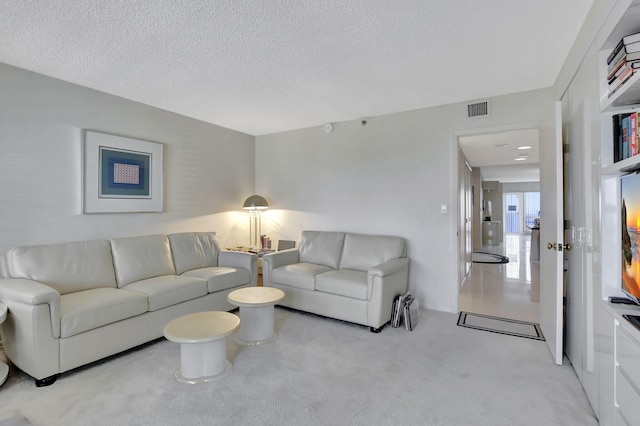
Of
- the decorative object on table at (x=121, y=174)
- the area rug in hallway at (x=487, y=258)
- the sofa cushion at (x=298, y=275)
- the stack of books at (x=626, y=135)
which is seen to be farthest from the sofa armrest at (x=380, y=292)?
the area rug in hallway at (x=487, y=258)

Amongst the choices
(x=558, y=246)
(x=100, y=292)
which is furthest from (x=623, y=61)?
(x=100, y=292)

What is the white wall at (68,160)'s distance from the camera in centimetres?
272

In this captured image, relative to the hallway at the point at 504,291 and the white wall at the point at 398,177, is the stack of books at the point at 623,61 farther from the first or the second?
the hallway at the point at 504,291

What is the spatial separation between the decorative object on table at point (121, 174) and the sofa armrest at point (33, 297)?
1.09 m

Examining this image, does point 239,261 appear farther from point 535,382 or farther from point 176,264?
point 535,382

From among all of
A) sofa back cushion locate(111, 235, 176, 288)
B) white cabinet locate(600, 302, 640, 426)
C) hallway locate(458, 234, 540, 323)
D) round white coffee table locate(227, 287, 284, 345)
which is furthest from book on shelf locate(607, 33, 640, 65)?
sofa back cushion locate(111, 235, 176, 288)

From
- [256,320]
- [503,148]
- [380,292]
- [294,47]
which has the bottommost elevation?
[256,320]

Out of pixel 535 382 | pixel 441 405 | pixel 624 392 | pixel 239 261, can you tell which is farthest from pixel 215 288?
pixel 624 392

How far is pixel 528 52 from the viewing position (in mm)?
2506

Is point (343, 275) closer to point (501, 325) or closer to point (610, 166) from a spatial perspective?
point (501, 325)

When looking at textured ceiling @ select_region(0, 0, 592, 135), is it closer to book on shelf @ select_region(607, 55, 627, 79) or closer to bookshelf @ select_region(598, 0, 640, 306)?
bookshelf @ select_region(598, 0, 640, 306)

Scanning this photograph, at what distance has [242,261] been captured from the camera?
3.92 m

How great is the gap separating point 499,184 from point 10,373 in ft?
44.0

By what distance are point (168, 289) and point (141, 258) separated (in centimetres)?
63
